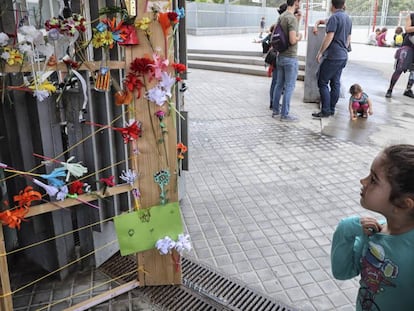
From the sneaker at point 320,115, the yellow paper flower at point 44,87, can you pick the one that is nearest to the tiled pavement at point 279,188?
the sneaker at point 320,115

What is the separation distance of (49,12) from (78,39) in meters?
1.20

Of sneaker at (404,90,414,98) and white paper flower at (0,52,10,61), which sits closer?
white paper flower at (0,52,10,61)

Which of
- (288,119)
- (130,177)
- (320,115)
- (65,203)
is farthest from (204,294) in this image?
(320,115)

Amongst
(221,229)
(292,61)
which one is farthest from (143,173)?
(292,61)

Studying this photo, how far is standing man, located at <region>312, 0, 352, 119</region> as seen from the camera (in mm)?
6043

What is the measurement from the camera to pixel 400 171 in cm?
147

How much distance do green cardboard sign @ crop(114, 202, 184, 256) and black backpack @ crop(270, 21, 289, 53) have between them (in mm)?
4243

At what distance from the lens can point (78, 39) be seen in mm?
2025

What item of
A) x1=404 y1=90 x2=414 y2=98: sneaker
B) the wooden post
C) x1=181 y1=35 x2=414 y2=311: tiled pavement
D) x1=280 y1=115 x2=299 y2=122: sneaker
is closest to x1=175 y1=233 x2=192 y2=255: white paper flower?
the wooden post

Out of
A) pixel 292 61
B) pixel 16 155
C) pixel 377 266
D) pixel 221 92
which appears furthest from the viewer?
pixel 221 92

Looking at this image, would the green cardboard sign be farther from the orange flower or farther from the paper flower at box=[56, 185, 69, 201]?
the orange flower

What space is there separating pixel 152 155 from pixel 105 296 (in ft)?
2.98

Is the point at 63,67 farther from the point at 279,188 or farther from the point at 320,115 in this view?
the point at 320,115

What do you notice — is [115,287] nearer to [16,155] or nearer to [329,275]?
[16,155]
